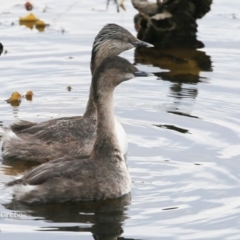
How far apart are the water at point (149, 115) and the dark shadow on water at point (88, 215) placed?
0.4 inches

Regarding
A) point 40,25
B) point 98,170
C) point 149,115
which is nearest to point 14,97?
point 149,115

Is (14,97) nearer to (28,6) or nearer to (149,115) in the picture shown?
(149,115)

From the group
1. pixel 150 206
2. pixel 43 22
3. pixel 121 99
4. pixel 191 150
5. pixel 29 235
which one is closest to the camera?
pixel 29 235

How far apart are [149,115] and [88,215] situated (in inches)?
147

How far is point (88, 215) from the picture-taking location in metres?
10.2

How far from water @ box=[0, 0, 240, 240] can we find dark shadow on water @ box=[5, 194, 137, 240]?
Result: 0.04 ft

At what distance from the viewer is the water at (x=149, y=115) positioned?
32.7 ft

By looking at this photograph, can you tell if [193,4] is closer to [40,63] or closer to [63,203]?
[40,63]

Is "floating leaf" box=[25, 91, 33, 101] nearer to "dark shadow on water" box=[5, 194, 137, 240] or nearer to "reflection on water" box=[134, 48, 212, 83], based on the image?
"reflection on water" box=[134, 48, 212, 83]

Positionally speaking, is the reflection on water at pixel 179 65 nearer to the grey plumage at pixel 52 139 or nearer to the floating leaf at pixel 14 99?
the grey plumage at pixel 52 139

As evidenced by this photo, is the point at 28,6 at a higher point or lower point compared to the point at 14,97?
higher

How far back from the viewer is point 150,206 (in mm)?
10414

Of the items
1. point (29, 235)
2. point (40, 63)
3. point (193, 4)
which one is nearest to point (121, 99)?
point (40, 63)

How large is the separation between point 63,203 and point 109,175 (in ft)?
2.00
